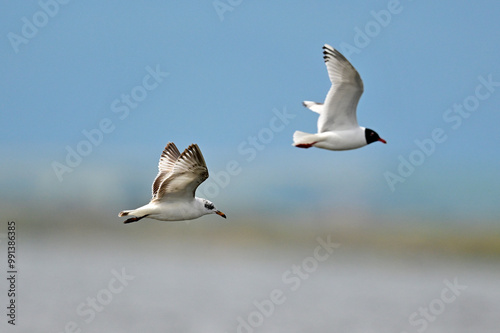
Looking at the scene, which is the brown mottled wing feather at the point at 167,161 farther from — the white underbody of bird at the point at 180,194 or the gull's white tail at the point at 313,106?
the gull's white tail at the point at 313,106

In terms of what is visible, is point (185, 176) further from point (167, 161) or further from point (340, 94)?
point (340, 94)

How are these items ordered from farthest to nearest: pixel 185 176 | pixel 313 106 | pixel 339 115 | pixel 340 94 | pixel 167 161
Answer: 1. pixel 313 106
2. pixel 339 115
3. pixel 340 94
4. pixel 167 161
5. pixel 185 176

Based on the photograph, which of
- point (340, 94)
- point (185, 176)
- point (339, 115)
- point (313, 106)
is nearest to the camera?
point (185, 176)

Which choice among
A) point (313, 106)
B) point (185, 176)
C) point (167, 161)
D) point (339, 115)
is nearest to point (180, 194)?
point (185, 176)

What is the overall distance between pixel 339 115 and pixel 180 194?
3100 millimetres

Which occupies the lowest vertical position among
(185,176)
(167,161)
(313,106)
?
(167,161)

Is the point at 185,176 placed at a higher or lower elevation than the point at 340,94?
lower

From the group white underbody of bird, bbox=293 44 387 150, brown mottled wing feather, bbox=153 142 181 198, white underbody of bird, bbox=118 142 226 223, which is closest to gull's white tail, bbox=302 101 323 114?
white underbody of bird, bbox=293 44 387 150

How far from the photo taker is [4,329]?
30.4 m

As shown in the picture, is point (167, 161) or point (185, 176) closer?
point (185, 176)

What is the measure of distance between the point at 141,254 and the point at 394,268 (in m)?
16.5

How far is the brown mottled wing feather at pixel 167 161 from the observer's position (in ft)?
40.7

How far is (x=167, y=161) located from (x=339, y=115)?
8.96 ft

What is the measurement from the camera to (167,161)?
12742 millimetres
